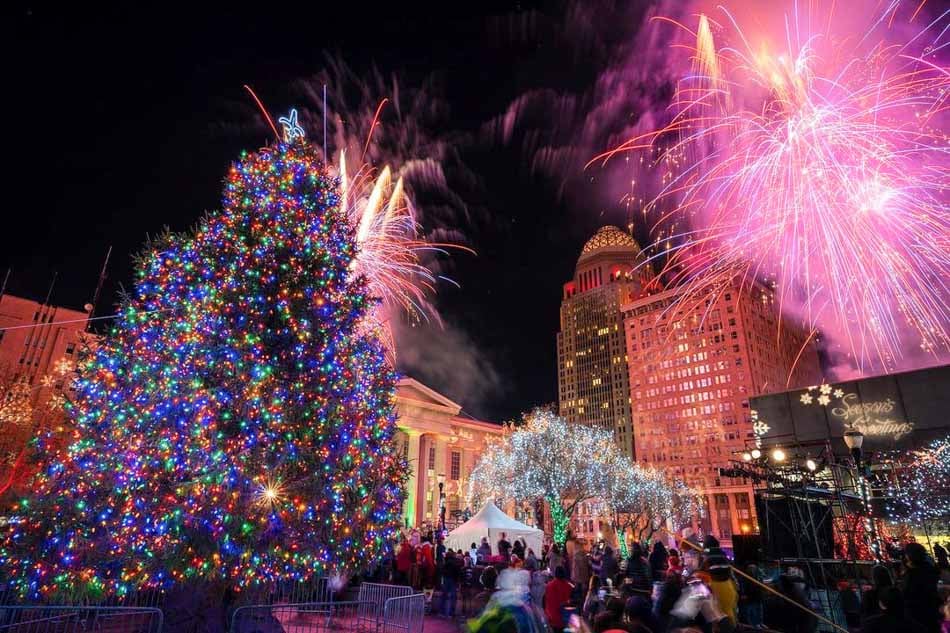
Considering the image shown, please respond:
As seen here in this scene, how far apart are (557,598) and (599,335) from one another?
6176 inches

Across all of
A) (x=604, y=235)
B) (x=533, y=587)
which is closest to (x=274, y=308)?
(x=533, y=587)

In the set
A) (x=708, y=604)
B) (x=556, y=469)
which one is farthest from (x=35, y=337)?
(x=708, y=604)

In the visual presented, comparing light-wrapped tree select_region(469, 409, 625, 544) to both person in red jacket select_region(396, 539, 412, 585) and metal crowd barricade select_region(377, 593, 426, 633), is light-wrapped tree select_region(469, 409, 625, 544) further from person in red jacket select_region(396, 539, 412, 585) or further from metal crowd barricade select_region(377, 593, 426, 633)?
metal crowd barricade select_region(377, 593, 426, 633)

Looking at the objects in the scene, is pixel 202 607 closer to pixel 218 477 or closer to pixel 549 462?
pixel 218 477

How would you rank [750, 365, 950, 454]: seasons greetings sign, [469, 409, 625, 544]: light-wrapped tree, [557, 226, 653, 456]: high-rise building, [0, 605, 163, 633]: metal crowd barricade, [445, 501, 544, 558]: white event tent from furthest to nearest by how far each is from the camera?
[557, 226, 653, 456]: high-rise building
[469, 409, 625, 544]: light-wrapped tree
[750, 365, 950, 454]: seasons greetings sign
[445, 501, 544, 558]: white event tent
[0, 605, 163, 633]: metal crowd barricade

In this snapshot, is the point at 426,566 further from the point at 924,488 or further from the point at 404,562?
the point at 924,488

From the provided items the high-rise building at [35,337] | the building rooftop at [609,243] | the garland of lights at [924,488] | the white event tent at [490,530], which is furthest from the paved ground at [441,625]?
the building rooftop at [609,243]

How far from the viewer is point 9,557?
8734 millimetres

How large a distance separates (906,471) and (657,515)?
1770 inches

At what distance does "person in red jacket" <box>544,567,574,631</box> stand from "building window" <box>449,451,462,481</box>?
7636 centimetres

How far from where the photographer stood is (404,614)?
10.8 metres

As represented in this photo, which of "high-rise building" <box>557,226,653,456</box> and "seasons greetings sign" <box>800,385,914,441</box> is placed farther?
"high-rise building" <box>557,226,653,456</box>

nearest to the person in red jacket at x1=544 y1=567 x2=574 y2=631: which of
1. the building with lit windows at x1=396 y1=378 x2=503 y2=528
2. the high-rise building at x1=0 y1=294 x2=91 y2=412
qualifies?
the building with lit windows at x1=396 y1=378 x2=503 y2=528

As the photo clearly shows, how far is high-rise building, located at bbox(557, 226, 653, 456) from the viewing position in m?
149
